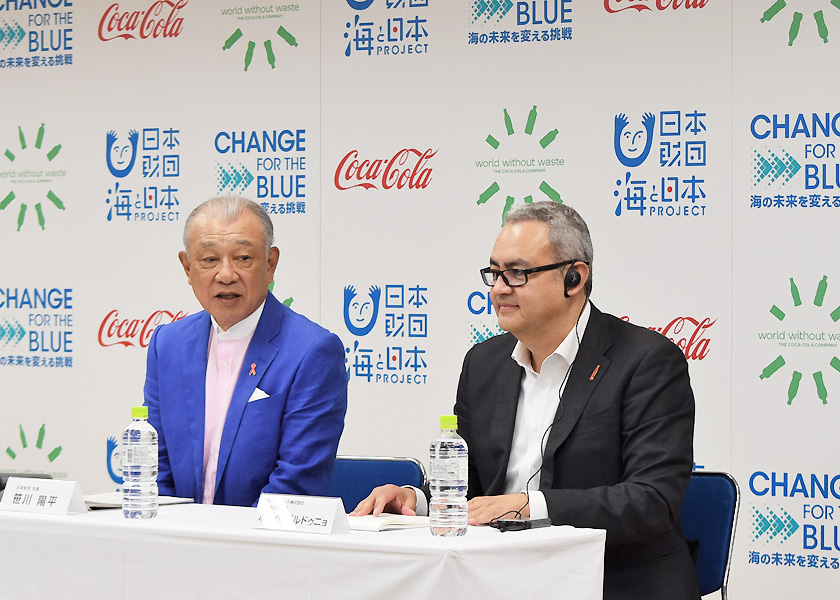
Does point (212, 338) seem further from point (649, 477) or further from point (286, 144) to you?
point (286, 144)

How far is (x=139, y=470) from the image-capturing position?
2.15 m

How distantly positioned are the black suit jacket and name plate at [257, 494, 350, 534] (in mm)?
488

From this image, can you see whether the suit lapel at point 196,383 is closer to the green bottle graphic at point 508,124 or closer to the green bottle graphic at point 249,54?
the green bottle graphic at point 508,124

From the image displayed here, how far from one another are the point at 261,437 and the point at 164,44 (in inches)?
103

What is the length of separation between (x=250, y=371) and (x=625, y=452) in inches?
38.3

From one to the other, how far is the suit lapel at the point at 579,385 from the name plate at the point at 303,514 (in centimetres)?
65

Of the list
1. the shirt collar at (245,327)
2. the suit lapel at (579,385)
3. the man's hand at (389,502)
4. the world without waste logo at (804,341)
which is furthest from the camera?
the world without waste logo at (804,341)

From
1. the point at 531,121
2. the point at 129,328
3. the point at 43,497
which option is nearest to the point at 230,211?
the point at 43,497

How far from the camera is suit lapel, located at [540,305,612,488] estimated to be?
7.98ft

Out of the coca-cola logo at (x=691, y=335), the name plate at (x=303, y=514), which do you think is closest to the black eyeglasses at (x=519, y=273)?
the name plate at (x=303, y=514)

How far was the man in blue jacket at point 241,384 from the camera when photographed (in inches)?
104

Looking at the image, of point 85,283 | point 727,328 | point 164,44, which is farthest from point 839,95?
point 85,283

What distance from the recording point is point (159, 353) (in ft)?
9.35

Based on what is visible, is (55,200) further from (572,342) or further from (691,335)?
(572,342)
